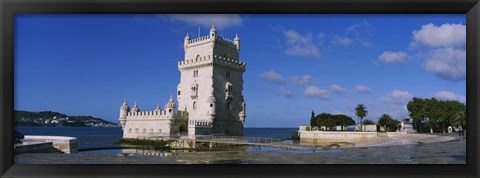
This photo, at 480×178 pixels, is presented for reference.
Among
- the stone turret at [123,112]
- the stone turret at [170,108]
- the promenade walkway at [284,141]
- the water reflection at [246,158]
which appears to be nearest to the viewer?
the water reflection at [246,158]

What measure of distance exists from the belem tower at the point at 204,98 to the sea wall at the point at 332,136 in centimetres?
672

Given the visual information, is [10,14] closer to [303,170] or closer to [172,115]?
[303,170]

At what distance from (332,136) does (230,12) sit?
93.0ft

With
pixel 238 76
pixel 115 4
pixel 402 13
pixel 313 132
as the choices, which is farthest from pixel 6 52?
pixel 313 132

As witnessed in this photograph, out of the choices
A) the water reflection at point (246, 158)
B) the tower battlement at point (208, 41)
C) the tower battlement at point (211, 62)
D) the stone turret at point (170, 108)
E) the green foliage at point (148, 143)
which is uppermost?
the tower battlement at point (208, 41)

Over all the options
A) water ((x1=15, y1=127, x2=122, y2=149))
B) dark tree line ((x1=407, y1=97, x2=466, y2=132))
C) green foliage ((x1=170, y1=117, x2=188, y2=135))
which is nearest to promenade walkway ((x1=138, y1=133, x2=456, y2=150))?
green foliage ((x1=170, y1=117, x2=188, y2=135))

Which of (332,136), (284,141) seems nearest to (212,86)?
(284,141)

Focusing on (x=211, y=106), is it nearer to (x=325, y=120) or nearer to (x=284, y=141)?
(x=284, y=141)

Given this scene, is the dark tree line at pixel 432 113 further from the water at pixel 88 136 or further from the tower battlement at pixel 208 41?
the water at pixel 88 136

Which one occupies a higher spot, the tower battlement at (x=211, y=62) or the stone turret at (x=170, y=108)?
the tower battlement at (x=211, y=62)

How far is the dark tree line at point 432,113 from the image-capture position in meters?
30.5

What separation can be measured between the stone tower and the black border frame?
21145 mm

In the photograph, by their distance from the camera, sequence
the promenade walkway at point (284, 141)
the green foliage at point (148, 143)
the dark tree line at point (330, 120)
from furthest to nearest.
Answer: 1. the dark tree line at point (330, 120)
2. the green foliage at point (148, 143)
3. the promenade walkway at point (284, 141)

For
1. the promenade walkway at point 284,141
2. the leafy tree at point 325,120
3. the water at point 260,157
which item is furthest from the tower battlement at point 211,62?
the water at point 260,157
